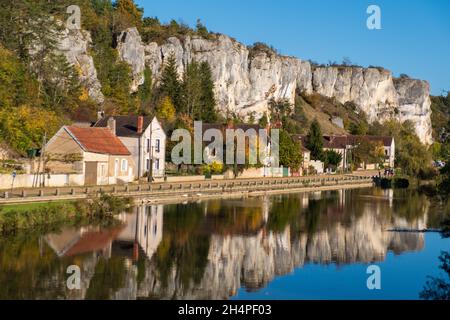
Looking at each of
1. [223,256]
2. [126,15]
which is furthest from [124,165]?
[126,15]

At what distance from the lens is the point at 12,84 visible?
58594 millimetres

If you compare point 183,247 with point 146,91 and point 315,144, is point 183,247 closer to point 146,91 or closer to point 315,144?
point 146,91

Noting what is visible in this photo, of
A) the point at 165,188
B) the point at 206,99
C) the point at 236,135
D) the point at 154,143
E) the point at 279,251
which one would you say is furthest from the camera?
the point at 206,99

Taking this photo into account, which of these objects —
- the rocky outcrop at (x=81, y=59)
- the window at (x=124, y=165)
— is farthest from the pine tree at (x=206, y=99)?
the window at (x=124, y=165)

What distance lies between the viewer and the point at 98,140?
181 feet

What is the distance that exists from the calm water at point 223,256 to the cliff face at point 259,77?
142ft

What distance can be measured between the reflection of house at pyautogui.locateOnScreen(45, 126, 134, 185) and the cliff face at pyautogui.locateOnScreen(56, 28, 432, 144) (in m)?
25.6

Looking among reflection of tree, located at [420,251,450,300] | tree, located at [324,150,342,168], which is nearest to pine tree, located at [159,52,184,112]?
tree, located at [324,150,342,168]

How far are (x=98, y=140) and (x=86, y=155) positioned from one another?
161 inches

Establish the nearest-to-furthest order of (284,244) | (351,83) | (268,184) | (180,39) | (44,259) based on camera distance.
→ (44,259) < (284,244) < (268,184) < (180,39) < (351,83)

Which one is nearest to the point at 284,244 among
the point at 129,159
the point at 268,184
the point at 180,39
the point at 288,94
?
the point at 129,159

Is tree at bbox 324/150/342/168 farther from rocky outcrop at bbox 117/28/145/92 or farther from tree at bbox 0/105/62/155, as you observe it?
tree at bbox 0/105/62/155
